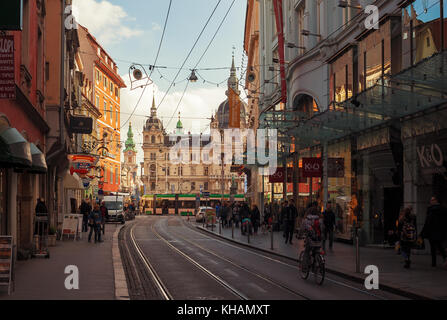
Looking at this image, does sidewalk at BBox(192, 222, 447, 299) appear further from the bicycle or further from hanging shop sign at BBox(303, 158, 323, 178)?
hanging shop sign at BBox(303, 158, 323, 178)

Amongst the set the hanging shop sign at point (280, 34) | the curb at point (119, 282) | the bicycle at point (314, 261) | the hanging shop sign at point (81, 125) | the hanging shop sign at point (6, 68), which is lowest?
the curb at point (119, 282)

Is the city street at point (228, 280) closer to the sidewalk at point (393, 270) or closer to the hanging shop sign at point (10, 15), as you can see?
the sidewalk at point (393, 270)

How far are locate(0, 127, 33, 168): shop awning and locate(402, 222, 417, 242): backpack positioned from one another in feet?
31.4

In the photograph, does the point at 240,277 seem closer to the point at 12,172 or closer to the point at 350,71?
the point at 12,172

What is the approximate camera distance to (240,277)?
14734 mm

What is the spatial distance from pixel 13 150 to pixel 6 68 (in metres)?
1.91

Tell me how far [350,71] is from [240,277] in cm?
1368

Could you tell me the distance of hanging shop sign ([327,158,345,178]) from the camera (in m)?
25.5

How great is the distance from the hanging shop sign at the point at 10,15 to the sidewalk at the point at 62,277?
A: 493 cm

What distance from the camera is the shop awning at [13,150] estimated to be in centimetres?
1213

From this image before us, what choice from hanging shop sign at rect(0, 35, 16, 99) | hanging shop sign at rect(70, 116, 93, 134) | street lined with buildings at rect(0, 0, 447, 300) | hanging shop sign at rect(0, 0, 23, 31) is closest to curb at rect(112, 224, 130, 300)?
street lined with buildings at rect(0, 0, 447, 300)

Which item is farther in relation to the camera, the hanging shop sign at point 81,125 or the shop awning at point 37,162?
the hanging shop sign at point 81,125

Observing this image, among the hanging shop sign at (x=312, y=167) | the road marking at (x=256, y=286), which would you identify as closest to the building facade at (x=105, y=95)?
the hanging shop sign at (x=312, y=167)
